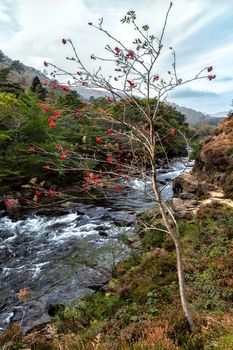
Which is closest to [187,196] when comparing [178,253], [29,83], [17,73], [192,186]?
[192,186]

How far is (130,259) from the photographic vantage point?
1082 cm

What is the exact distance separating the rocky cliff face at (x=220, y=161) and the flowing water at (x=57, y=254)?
14.1 ft

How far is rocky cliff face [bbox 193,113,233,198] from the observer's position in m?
15.6

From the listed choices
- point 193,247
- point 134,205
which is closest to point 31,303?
point 193,247

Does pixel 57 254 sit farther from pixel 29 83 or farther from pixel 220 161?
pixel 29 83

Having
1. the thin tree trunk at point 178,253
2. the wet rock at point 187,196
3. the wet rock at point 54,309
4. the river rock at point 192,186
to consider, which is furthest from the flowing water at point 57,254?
the wet rock at point 187,196

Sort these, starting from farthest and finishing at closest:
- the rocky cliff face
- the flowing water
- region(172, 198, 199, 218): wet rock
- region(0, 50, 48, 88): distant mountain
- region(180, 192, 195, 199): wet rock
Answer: region(0, 50, 48, 88): distant mountain → region(180, 192, 195, 199): wet rock → the rocky cliff face → region(172, 198, 199, 218): wet rock → the flowing water

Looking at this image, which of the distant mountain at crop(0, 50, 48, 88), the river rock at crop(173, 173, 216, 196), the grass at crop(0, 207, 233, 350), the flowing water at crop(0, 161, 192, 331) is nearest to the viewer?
the grass at crop(0, 207, 233, 350)

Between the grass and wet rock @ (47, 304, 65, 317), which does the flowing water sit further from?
the grass

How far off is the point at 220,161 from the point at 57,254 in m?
10.2

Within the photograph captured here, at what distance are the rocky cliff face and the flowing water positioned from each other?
169 inches

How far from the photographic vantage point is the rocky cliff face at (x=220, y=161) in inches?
614

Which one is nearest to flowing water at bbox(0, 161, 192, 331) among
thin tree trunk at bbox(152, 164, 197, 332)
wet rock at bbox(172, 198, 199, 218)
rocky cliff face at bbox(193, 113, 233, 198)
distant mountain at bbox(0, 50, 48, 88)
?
thin tree trunk at bbox(152, 164, 197, 332)

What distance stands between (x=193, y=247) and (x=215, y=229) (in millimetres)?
1221
